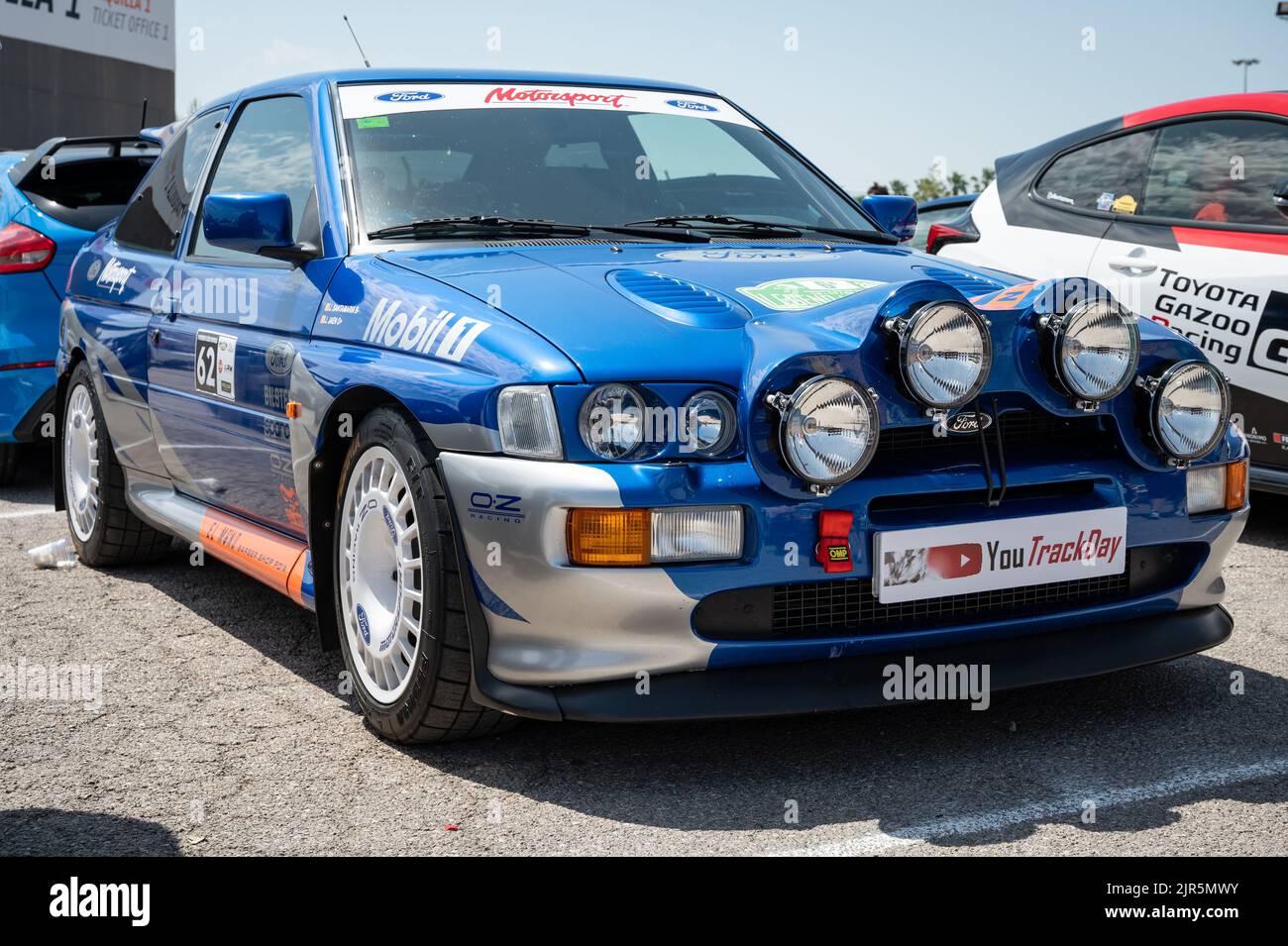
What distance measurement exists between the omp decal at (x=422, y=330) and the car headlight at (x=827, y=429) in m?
0.67

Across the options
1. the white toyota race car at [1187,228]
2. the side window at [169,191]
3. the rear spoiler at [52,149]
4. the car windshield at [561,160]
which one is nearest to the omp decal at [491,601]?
the car windshield at [561,160]

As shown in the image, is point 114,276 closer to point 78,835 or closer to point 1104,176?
point 78,835

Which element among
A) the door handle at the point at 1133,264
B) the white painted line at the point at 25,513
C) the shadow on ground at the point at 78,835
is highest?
the door handle at the point at 1133,264

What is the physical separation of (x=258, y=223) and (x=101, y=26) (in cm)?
2603

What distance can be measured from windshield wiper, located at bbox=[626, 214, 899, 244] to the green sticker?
661 millimetres

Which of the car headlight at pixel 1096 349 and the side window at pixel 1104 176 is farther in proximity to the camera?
the side window at pixel 1104 176

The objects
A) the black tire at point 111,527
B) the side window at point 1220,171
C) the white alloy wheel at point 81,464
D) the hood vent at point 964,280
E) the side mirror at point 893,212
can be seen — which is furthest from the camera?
the side window at point 1220,171

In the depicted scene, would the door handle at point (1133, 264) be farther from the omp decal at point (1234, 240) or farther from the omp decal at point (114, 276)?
the omp decal at point (114, 276)

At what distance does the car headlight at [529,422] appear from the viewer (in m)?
2.85

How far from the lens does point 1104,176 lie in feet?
19.8

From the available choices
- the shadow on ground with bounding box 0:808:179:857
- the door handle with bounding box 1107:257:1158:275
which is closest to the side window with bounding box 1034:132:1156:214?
the door handle with bounding box 1107:257:1158:275

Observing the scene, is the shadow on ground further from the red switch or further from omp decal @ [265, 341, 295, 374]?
the red switch
